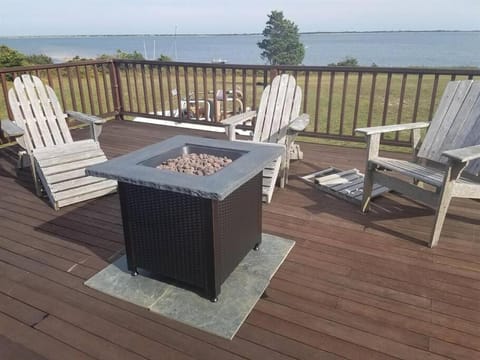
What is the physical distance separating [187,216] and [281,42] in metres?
37.8

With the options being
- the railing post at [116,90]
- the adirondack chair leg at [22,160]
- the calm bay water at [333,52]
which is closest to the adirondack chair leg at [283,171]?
the adirondack chair leg at [22,160]

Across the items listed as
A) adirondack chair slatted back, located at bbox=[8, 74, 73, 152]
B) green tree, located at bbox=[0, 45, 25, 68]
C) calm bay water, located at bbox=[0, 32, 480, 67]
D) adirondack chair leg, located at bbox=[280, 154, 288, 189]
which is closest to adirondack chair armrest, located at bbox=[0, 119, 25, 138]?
adirondack chair slatted back, located at bbox=[8, 74, 73, 152]

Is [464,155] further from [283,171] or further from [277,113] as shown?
[277,113]

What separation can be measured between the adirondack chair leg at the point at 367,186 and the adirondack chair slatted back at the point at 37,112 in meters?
2.98

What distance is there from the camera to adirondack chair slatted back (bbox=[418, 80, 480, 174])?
8.81 ft

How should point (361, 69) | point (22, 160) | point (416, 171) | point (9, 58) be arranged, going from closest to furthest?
point (416, 171), point (22, 160), point (361, 69), point (9, 58)

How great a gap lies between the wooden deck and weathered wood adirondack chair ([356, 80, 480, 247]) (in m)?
0.28

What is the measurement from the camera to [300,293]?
74.2 inches

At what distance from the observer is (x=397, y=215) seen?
2760 mm

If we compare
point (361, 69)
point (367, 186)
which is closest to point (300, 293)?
point (367, 186)

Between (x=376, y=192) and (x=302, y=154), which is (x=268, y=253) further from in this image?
(x=302, y=154)

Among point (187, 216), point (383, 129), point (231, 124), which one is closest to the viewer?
point (187, 216)

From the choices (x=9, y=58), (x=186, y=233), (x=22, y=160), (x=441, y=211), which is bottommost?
(x=22, y=160)

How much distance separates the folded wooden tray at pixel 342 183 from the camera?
305cm
